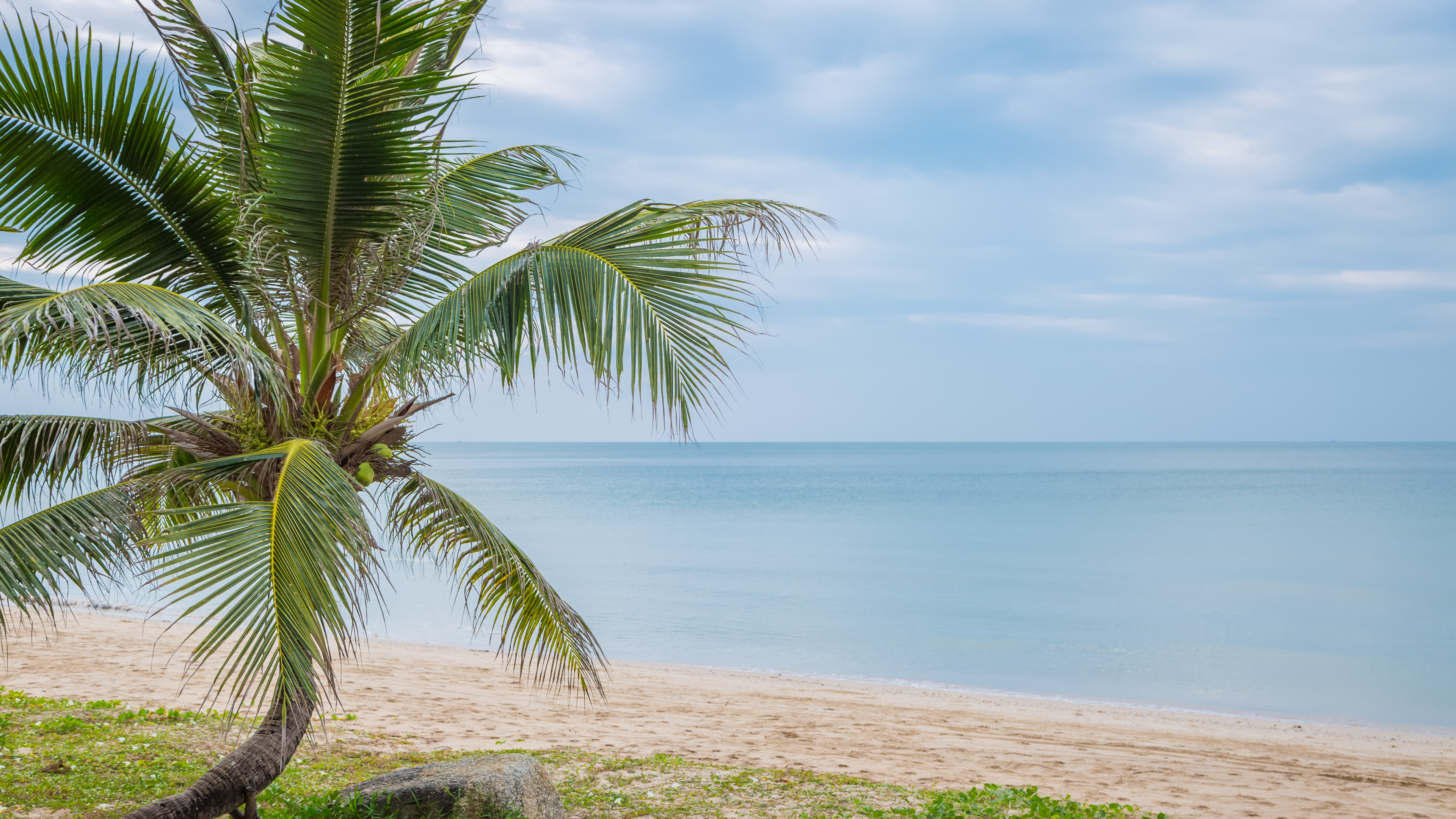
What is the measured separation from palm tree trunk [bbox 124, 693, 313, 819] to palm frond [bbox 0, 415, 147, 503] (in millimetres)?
1415

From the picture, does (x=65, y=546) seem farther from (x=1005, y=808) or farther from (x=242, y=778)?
(x=1005, y=808)

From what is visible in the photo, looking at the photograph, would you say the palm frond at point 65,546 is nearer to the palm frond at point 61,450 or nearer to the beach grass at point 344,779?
the palm frond at point 61,450

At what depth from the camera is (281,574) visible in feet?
9.71

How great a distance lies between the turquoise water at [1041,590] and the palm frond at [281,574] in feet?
2.44

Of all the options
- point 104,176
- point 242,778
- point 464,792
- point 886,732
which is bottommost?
point 886,732

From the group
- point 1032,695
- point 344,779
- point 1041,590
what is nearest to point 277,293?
point 344,779

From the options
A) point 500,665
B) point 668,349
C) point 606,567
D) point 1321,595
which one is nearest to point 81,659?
point 500,665

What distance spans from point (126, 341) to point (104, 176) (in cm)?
79

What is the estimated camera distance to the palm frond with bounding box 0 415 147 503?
13.2 feet

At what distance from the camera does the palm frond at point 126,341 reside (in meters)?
3.00

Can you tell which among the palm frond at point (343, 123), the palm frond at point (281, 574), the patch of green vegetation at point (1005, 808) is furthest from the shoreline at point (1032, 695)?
the palm frond at point (281, 574)

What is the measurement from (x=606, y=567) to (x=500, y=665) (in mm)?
13335

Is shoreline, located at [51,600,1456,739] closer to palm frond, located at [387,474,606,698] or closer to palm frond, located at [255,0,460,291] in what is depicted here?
palm frond, located at [387,474,606,698]

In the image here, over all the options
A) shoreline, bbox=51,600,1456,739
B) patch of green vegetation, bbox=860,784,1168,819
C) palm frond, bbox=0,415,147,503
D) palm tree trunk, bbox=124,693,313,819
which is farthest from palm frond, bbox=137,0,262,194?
shoreline, bbox=51,600,1456,739
